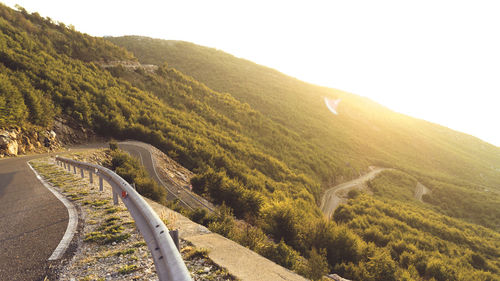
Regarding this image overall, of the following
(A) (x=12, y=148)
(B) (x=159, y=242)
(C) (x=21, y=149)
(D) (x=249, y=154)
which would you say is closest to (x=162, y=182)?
(A) (x=12, y=148)

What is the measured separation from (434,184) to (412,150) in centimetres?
3441

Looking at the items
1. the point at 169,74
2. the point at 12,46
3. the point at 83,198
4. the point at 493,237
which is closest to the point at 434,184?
the point at 493,237

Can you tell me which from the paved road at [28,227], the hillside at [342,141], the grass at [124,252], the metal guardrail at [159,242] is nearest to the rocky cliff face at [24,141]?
the paved road at [28,227]

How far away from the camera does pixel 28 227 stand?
442 cm

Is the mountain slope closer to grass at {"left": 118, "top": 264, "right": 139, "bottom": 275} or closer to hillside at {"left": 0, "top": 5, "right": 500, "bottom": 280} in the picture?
hillside at {"left": 0, "top": 5, "right": 500, "bottom": 280}

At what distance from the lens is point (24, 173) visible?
9188 mm

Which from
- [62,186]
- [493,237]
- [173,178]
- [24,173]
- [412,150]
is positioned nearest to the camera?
[62,186]

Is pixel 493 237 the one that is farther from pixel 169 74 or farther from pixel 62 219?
pixel 169 74

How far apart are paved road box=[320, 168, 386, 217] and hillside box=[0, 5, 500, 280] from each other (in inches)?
64.8

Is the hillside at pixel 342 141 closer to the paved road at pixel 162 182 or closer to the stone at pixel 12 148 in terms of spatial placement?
the paved road at pixel 162 182

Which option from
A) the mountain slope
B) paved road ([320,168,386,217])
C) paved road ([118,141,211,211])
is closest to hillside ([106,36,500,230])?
the mountain slope

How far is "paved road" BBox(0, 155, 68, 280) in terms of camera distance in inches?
120

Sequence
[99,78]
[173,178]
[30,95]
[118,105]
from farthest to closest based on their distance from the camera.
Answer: [99,78] → [118,105] → [30,95] → [173,178]

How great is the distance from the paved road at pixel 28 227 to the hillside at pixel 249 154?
135 inches
